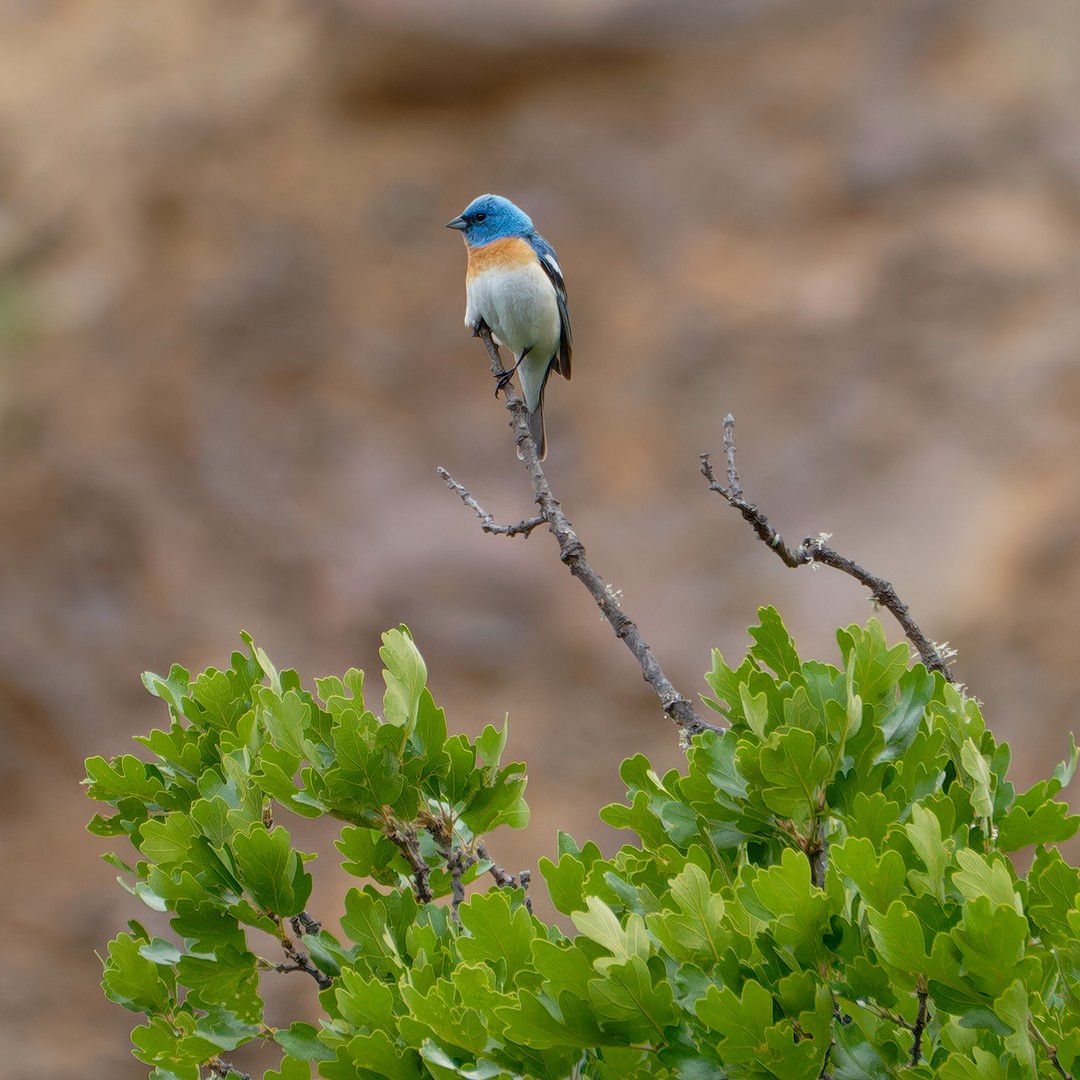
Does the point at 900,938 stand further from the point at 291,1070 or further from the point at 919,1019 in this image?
the point at 291,1070

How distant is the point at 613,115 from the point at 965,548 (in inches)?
154

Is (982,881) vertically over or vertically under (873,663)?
under

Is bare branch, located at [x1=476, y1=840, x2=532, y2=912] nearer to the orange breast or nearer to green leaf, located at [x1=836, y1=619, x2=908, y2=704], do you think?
green leaf, located at [x1=836, y1=619, x2=908, y2=704]

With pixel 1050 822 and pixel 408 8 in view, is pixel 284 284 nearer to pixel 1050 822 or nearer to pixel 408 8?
pixel 408 8

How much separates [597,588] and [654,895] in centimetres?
87

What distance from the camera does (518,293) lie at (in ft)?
17.2

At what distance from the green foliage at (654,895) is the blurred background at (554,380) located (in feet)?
22.1

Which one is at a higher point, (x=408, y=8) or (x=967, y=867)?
(x=408, y=8)

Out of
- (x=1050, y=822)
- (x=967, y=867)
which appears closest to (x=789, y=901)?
(x=967, y=867)

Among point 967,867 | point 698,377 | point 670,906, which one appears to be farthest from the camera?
point 698,377

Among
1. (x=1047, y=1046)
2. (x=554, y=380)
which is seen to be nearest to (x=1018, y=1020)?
(x=1047, y=1046)

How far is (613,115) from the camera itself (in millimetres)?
9875

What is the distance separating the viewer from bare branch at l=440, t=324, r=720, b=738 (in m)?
2.51

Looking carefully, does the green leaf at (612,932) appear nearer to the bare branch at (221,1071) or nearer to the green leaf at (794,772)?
the green leaf at (794,772)
